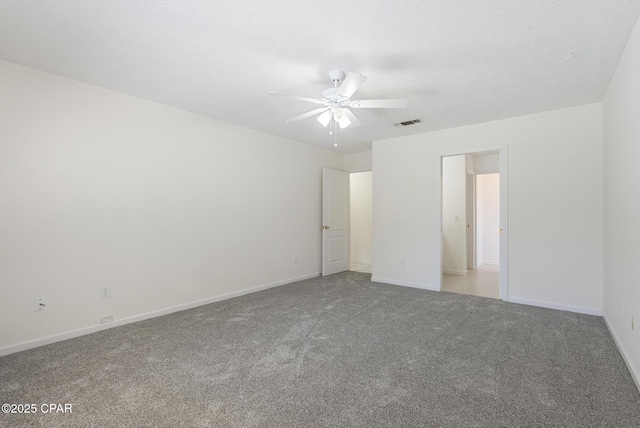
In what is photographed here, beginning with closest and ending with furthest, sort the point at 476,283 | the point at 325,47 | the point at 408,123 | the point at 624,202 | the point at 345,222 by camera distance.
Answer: the point at 325,47 < the point at 624,202 < the point at 408,123 < the point at 476,283 < the point at 345,222

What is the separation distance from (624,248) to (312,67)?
3.02m

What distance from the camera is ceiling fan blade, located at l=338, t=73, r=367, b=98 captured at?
241cm

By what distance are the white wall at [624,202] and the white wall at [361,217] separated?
439 centimetres

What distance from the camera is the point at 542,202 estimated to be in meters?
4.03

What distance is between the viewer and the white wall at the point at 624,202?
87.3 inches

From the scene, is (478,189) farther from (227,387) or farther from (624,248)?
(227,387)

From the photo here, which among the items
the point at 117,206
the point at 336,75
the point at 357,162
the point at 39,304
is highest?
the point at 336,75

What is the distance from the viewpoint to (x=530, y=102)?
3.64 metres

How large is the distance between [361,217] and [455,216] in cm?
207

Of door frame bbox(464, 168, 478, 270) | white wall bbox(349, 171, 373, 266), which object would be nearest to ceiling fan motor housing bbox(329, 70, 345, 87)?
white wall bbox(349, 171, 373, 266)

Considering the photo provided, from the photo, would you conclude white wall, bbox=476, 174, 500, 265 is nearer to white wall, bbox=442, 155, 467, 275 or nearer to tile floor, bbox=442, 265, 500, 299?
tile floor, bbox=442, 265, 500, 299

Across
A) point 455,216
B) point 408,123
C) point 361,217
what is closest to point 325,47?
point 408,123

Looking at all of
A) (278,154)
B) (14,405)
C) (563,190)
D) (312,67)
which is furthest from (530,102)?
(14,405)

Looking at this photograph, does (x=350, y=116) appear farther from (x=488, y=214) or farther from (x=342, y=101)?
(x=488, y=214)
